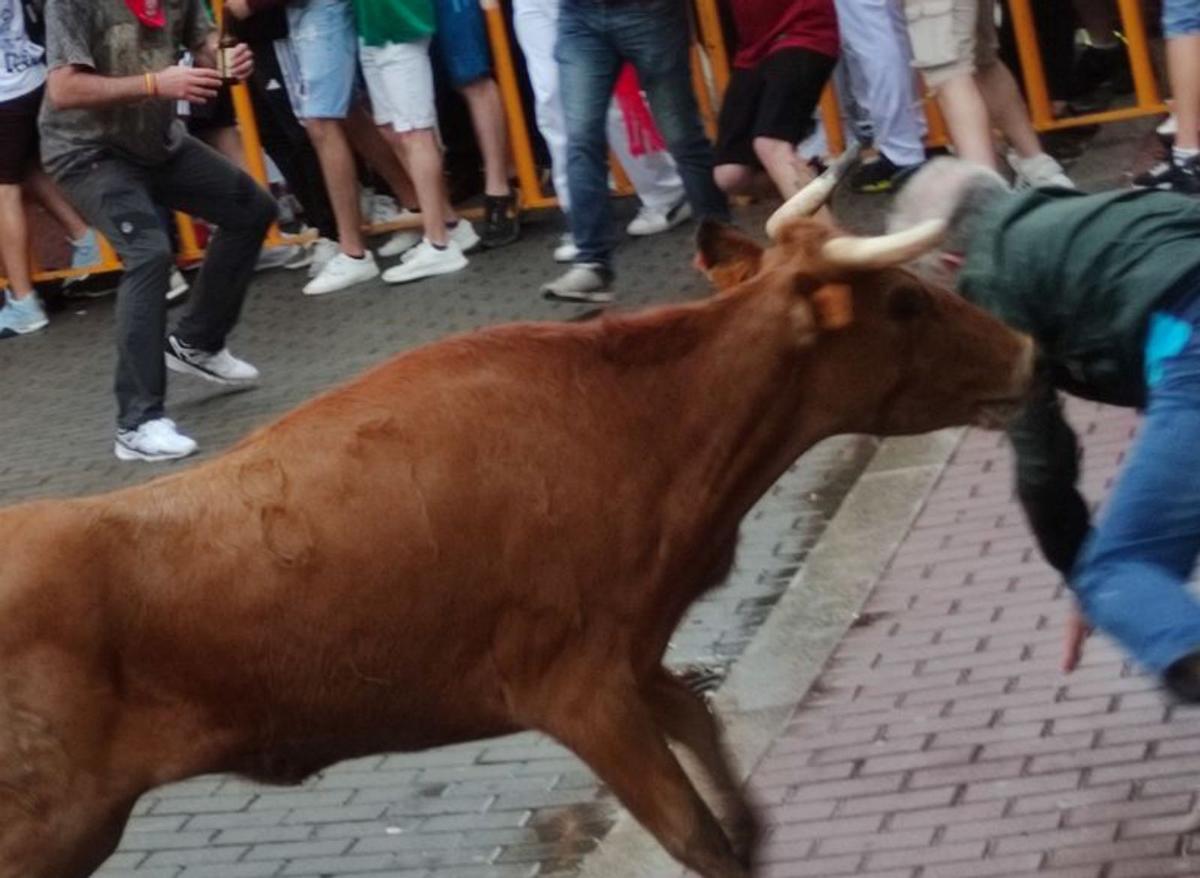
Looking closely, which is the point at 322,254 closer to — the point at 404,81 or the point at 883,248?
the point at 404,81

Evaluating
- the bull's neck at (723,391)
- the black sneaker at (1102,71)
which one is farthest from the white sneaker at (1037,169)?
the bull's neck at (723,391)

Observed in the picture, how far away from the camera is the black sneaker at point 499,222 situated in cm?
1263

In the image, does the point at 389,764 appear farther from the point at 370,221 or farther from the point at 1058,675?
the point at 370,221

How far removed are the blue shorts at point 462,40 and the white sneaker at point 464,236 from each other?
0.73 m

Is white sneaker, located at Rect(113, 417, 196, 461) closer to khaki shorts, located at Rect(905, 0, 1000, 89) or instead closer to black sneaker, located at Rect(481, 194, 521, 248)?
black sneaker, located at Rect(481, 194, 521, 248)

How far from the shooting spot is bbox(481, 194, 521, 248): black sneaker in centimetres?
1263

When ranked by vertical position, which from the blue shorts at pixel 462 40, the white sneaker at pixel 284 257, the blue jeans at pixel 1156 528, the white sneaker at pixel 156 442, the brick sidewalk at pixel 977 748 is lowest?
the white sneaker at pixel 284 257

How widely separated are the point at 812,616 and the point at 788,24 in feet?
14.3

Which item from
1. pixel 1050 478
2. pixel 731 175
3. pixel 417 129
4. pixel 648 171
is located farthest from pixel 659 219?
pixel 1050 478

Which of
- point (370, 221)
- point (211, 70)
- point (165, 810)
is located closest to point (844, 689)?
point (165, 810)

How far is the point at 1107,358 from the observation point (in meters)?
4.95

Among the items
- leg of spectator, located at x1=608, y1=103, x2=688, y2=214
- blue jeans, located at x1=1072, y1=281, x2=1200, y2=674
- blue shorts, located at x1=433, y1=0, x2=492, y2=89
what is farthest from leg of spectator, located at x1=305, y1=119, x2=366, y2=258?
blue jeans, located at x1=1072, y1=281, x2=1200, y2=674

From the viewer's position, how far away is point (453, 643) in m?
4.70

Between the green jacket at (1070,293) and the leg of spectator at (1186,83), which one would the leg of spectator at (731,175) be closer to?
the leg of spectator at (1186,83)
